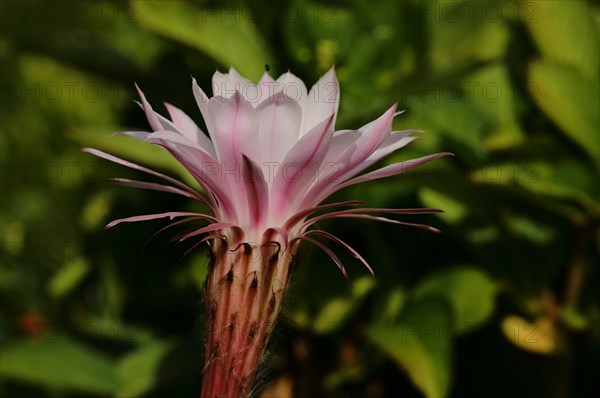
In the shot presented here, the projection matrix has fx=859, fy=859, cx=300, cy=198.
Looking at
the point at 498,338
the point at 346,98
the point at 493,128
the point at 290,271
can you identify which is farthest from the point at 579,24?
the point at 290,271

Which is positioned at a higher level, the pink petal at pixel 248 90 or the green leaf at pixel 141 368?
the pink petal at pixel 248 90

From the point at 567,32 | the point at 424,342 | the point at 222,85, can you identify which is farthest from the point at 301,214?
the point at 567,32

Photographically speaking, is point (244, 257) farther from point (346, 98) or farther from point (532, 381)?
point (532, 381)

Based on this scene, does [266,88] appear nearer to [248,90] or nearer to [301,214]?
[248,90]

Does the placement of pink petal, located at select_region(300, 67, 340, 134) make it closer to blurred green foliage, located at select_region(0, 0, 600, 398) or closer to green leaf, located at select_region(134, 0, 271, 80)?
blurred green foliage, located at select_region(0, 0, 600, 398)

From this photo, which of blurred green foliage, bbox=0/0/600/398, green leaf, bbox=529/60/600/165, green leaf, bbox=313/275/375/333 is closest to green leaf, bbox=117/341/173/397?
blurred green foliage, bbox=0/0/600/398

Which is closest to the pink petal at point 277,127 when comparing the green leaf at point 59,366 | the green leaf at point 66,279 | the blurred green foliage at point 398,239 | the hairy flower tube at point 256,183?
the hairy flower tube at point 256,183

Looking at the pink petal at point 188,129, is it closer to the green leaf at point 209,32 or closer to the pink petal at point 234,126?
the pink petal at point 234,126
